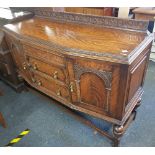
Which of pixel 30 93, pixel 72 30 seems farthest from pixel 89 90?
pixel 30 93

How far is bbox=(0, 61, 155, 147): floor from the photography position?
4.75 ft

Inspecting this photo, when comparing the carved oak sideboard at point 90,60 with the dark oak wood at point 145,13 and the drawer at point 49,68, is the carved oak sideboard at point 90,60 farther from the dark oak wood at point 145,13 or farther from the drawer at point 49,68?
the dark oak wood at point 145,13

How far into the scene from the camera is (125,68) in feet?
2.93

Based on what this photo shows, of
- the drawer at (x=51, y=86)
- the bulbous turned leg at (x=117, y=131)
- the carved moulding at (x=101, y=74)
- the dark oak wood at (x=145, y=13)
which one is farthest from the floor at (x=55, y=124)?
the dark oak wood at (x=145, y=13)

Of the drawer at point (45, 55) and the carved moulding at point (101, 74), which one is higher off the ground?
the drawer at point (45, 55)

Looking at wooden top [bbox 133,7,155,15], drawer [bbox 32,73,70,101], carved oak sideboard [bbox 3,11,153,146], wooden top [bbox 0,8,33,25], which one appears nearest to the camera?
carved oak sideboard [bbox 3,11,153,146]

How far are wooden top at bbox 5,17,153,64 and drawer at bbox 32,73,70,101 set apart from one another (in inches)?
13.9

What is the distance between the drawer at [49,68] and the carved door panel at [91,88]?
11 centimetres

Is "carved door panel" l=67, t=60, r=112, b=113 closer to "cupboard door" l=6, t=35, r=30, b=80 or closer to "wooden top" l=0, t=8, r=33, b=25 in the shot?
"cupboard door" l=6, t=35, r=30, b=80

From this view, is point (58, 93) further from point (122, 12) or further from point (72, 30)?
point (122, 12)

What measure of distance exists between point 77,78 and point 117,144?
0.65 metres

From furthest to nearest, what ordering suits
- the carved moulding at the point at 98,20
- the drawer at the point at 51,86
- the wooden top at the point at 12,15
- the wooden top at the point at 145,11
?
the wooden top at the point at 145,11 < the wooden top at the point at 12,15 < the drawer at the point at 51,86 < the carved moulding at the point at 98,20

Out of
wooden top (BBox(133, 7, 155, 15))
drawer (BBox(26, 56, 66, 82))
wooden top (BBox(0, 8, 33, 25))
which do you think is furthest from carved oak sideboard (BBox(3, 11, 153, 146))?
wooden top (BBox(133, 7, 155, 15))

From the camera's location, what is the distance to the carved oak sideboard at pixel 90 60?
0.96 metres
